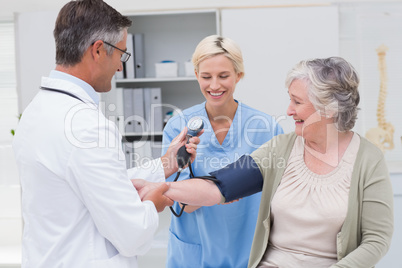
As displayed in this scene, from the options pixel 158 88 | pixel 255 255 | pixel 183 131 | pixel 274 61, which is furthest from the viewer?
pixel 158 88

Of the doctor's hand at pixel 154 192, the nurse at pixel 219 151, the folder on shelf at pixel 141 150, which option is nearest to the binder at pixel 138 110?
the folder on shelf at pixel 141 150

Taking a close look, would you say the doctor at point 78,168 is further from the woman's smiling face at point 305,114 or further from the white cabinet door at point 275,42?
the white cabinet door at point 275,42

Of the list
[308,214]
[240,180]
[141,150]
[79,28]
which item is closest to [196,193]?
[240,180]

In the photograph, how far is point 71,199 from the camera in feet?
3.69

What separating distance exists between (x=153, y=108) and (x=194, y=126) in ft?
5.32

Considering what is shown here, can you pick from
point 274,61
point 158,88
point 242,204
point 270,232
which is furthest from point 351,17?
point 270,232

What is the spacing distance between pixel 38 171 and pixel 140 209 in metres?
0.27

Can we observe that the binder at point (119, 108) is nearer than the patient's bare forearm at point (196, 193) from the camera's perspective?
No

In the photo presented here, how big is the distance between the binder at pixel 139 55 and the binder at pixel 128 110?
5.9 inches

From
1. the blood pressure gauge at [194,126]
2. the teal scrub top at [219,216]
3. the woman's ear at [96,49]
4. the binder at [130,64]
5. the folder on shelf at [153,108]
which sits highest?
the binder at [130,64]

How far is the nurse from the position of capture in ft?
5.73

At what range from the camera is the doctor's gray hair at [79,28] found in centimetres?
118

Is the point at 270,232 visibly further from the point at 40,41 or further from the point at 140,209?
the point at 40,41

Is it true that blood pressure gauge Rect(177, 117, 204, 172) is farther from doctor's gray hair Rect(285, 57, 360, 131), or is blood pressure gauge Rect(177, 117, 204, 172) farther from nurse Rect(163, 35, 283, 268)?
doctor's gray hair Rect(285, 57, 360, 131)
